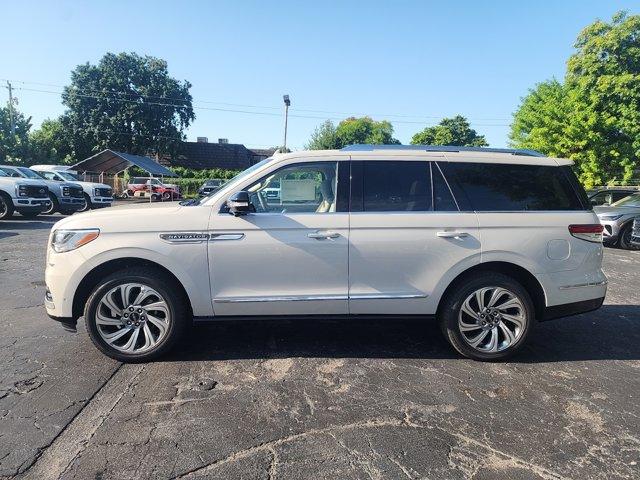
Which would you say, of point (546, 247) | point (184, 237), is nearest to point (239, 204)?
point (184, 237)

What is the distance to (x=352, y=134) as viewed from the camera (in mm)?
72938

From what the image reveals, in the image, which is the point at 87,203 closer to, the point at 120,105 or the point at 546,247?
the point at 546,247

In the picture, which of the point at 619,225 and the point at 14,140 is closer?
the point at 619,225

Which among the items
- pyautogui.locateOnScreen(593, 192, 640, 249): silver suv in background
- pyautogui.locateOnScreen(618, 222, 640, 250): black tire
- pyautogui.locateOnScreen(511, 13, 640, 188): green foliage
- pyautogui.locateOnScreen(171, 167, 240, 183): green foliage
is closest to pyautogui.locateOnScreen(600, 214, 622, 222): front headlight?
pyautogui.locateOnScreen(593, 192, 640, 249): silver suv in background

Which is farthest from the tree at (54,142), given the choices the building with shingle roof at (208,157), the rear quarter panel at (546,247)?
the rear quarter panel at (546,247)

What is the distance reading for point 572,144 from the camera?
2341cm

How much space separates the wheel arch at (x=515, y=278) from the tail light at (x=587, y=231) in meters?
0.55

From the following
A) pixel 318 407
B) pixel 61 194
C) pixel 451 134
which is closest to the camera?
pixel 318 407

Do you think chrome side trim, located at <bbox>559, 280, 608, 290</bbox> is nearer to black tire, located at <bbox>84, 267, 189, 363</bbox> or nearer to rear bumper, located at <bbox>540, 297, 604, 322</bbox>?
rear bumper, located at <bbox>540, 297, 604, 322</bbox>

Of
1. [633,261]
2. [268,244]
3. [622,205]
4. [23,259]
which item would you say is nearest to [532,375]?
[268,244]

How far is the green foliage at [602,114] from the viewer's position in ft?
76.0

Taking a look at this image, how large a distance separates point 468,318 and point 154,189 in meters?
35.2

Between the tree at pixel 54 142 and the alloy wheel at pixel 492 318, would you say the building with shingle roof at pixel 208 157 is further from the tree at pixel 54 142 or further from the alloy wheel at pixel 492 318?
the alloy wheel at pixel 492 318

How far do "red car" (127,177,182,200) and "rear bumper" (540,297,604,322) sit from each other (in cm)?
3386
